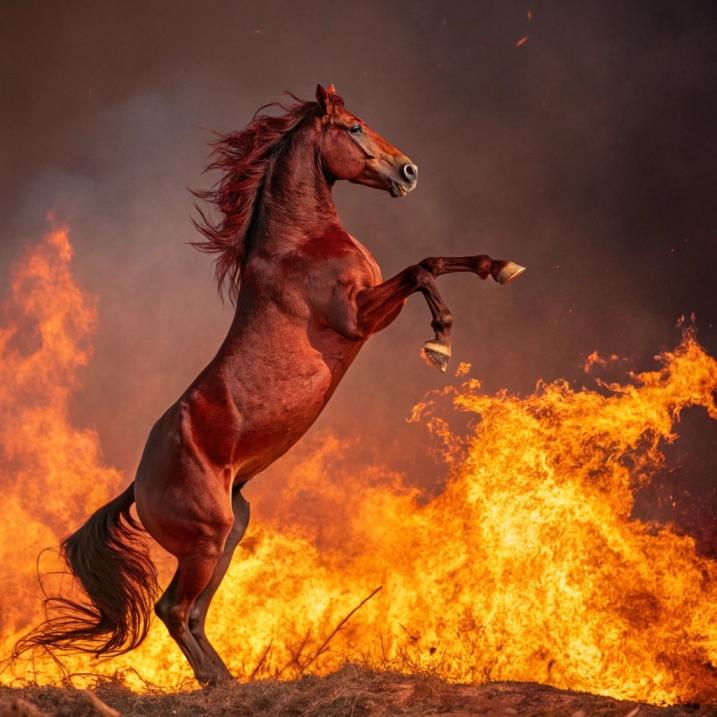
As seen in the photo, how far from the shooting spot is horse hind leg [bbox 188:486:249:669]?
20.8 ft

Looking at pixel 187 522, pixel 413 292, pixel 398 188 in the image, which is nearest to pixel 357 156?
pixel 398 188

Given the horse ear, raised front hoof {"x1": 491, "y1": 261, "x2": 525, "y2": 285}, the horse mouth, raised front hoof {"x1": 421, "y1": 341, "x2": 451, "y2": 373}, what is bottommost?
raised front hoof {"x1": 421, "y1": 341, "x2": 451, "y2": 373}

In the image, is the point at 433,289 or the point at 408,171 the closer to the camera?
the point at 433,289

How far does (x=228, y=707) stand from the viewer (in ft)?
17.1

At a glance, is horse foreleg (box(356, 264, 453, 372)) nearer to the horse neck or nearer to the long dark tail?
the horse neck

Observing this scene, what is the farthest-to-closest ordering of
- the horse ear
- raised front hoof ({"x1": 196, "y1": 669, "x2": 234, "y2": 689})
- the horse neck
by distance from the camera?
the horse ear
the horse neck
raised front hoof ({"x1": 196, "y1": 669, "x2": 234, "y2": 689})

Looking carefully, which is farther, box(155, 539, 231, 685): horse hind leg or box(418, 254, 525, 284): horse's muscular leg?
box(155, 539, 231, 685): horse hind leg

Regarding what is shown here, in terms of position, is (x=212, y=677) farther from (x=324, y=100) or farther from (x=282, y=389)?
(x=324, y=100)

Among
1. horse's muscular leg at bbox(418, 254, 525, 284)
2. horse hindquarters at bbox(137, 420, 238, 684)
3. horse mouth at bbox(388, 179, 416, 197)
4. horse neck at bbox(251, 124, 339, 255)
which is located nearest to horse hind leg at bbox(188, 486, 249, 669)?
horse hindquarters at bbox(137, 420, 238, 684)

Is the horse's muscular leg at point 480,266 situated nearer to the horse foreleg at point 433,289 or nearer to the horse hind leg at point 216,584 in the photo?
the horse foreleg at point 433,289

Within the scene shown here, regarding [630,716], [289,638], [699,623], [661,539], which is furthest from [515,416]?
[630,716]

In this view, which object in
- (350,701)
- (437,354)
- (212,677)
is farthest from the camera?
(212,677)

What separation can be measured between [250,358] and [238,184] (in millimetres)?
1259

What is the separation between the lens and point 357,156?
6707 mm
